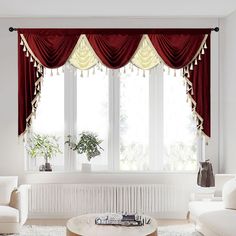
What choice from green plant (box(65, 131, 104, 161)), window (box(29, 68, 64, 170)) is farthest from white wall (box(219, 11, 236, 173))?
window (box(29, 68, 64, 170))

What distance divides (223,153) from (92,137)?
185 cm

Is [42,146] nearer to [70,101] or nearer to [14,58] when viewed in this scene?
[70,101]

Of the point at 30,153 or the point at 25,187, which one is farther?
the point at 30,153

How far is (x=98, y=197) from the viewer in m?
6.02

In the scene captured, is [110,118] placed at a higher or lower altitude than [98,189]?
higher

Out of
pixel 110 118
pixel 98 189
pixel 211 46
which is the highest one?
pixel 211 46

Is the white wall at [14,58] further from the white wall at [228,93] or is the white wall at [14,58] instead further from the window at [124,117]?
the window at [124,117]

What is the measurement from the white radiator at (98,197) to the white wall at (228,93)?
2.68 ft

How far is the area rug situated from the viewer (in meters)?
5.33

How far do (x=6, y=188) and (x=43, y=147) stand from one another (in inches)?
37.6

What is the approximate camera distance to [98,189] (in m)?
6.02
